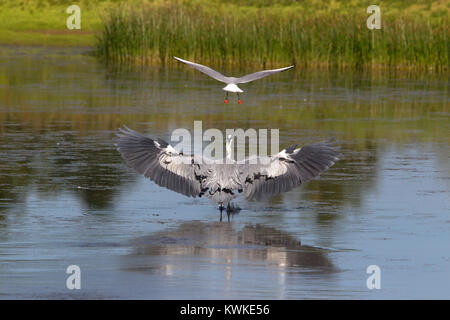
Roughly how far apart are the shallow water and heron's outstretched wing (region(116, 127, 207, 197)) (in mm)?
323

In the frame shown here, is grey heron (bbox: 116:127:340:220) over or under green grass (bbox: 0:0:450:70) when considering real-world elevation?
under

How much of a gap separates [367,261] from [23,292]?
9.24 feet

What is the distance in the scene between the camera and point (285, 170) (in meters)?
10.8

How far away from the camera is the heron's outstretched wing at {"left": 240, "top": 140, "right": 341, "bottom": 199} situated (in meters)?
10.6

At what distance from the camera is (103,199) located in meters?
11.5

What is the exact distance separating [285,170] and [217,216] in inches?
31.9

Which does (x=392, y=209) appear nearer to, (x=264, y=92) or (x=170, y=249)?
(x=170, y=249)

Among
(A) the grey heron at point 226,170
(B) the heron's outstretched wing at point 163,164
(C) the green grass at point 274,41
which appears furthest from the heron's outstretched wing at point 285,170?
(C) the green grass at point 274,41

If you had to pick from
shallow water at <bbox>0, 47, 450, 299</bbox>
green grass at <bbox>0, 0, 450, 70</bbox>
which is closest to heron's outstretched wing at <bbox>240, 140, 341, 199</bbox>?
shallow water at <bbox>0, 47, 450, 299</bbox>

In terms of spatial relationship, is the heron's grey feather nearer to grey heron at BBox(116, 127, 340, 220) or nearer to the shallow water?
grey heron at BBox(116, 127, 340, 220)

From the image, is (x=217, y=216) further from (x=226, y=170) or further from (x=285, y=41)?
(x=285, y=41)

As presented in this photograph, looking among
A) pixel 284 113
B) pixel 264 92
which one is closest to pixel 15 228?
pixel 284 113

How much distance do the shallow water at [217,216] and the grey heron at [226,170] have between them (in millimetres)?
298

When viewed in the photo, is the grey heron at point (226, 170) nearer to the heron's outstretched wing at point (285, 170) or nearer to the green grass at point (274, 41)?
the heron's outstretched wing at point (285, 170)
